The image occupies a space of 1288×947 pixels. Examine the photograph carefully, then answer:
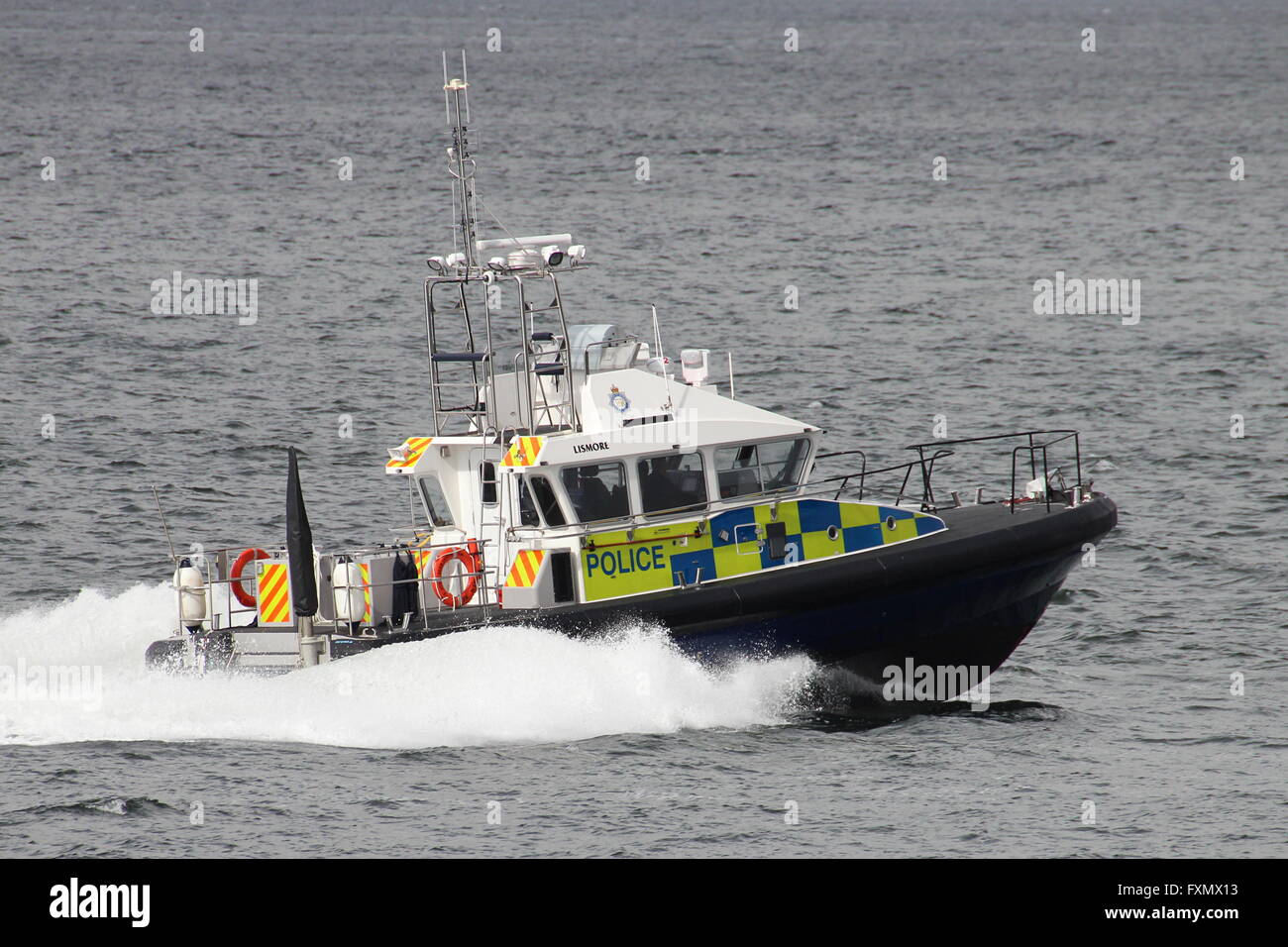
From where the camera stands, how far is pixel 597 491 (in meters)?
14.9

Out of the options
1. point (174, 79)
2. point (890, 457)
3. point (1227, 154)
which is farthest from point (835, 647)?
point (174, 79)

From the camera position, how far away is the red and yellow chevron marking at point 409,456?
15.4 metres

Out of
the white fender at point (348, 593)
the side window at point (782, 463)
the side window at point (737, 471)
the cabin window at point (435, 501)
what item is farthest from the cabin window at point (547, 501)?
the side window at point (782, 463)

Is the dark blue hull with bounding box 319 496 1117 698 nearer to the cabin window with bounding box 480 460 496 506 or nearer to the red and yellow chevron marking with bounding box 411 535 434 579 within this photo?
the red and yellow chevron marking with bounding box 411 535 434 579

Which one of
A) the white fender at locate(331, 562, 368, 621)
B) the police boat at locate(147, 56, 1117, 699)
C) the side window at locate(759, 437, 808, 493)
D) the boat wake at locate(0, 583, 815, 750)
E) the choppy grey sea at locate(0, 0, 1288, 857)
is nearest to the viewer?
the choppy grey sea at locate(0, 0, 1288, 857)

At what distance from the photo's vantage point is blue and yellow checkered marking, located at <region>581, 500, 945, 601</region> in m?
14.8

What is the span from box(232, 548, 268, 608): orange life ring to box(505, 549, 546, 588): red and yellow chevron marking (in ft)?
7.94

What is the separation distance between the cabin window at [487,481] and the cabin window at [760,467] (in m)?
2.03

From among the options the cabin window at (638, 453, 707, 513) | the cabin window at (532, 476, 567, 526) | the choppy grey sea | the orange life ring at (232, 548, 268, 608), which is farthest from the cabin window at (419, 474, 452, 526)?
the cabin window at (638, 453, 707, 513)

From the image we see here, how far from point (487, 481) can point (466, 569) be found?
81 centimetres

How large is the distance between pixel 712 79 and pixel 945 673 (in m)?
76.4

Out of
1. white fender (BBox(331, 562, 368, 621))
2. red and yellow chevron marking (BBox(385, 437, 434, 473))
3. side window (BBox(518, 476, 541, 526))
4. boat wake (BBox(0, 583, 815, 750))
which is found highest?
red and yellow chevron marking (BBox(385, 437, 434, 473))

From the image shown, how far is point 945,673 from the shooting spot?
15.8m

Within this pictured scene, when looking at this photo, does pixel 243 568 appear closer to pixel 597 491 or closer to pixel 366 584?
pixel 366 584
